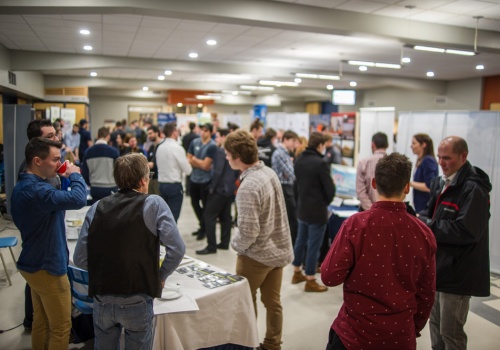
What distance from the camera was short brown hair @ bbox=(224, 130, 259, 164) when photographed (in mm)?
2605

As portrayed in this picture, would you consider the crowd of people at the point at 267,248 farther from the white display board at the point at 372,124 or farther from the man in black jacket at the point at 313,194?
the white display board at the point at 372,124

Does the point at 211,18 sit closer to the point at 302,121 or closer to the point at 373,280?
the point at 373,280

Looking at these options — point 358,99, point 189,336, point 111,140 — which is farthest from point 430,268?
point 358,99

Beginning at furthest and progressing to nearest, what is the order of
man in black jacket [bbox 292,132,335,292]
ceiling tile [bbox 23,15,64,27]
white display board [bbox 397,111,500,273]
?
1. ceiling tile [bbox 23,15,64,27]
2. white display board [bbox 397,111,500,273]
3. man in black jacket [bbox 292,132,335,292]

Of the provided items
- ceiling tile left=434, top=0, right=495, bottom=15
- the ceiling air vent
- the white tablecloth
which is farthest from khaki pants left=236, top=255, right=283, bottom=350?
the ceiling air vent

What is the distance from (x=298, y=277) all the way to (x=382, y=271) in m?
2.89

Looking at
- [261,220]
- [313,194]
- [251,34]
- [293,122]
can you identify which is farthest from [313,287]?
[293,122]

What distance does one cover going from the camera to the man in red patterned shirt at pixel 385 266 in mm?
1608

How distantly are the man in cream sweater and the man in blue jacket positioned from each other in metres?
0.93

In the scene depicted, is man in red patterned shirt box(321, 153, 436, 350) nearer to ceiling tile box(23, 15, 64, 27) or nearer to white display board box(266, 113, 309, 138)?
ceiling tile box(23, 15, 64, 27)

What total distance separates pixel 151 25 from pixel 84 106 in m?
7.91

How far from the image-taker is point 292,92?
1836cm

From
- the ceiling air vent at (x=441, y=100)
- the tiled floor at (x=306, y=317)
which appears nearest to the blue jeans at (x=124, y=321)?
the tiled floor at (x=306, y=317)

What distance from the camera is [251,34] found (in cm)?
730
